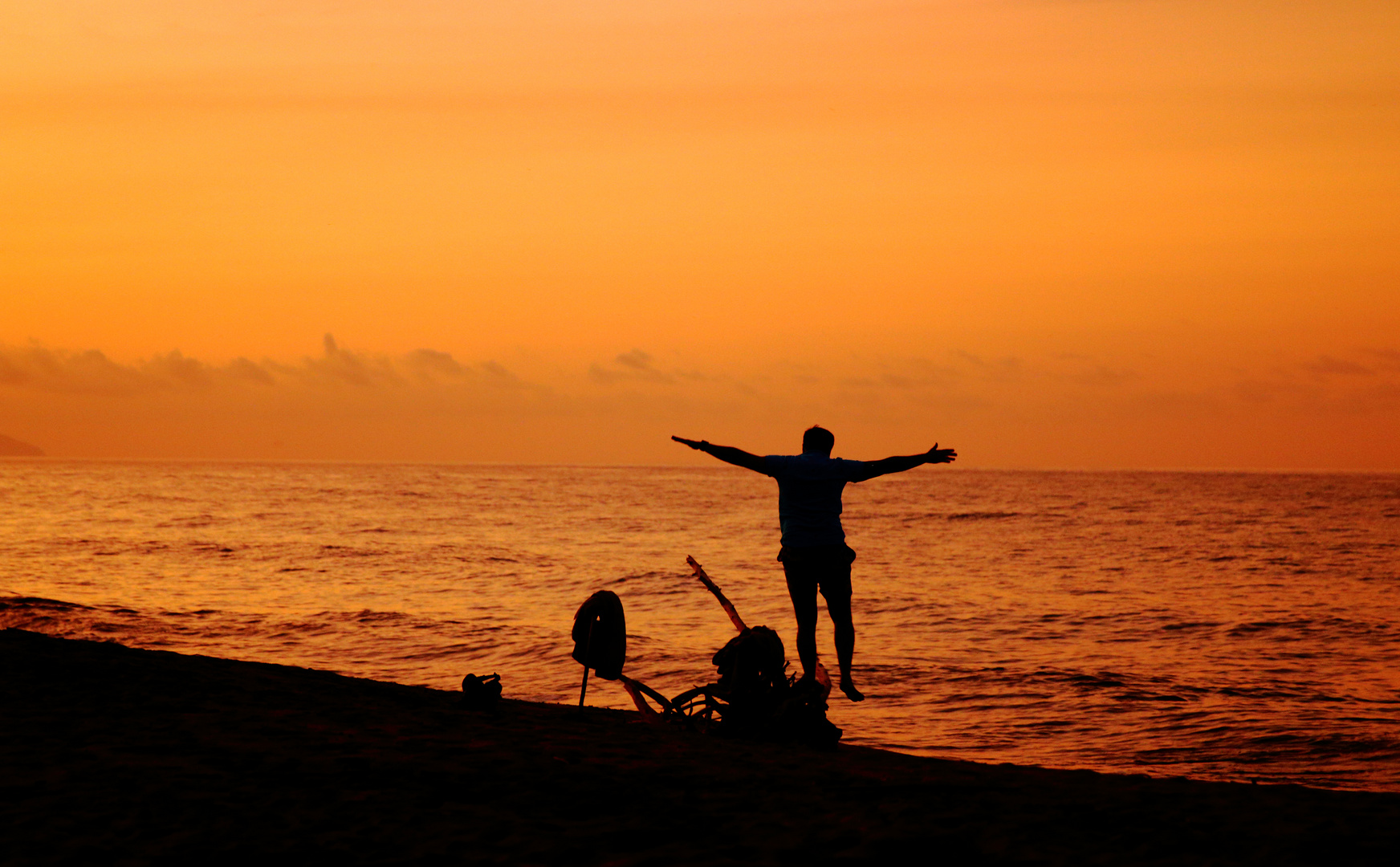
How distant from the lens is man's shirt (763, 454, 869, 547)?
328 inches

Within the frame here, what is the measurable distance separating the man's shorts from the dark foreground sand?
4.36 ft

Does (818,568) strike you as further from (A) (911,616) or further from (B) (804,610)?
(A) (911,616)

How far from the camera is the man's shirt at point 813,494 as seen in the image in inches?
328

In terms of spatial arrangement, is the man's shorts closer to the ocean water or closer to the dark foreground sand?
the dark foreground sand

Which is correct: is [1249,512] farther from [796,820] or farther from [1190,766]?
[796,820]

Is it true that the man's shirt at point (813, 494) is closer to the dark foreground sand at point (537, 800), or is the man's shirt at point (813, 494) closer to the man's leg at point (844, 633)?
the man's leg at point (844, 633)

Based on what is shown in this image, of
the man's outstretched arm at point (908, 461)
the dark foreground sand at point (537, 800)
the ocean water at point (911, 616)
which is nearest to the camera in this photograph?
the dark foreground sand at point (537, 800)

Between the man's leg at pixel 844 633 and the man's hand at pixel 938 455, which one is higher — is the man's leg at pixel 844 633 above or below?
below

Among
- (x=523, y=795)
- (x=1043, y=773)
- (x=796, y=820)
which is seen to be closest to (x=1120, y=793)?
(x=1043, y=773)

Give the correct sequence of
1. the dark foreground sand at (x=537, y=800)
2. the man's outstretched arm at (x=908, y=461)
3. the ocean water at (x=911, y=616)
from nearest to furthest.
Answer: the dark foreground sand at (x=537, y=800)
the man's outstretched arm at (x=908, y=461)
the ocean water at (x=911, y=616)

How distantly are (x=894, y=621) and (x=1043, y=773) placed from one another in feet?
52.9

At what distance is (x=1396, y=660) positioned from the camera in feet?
60.8

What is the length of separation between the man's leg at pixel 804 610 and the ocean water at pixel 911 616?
3824 mm

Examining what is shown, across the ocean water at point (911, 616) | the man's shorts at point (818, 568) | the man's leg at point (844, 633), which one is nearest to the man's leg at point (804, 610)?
the man's shorts at point (818, 568)
